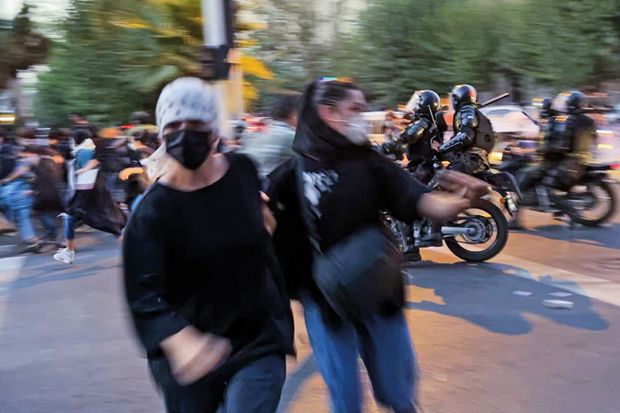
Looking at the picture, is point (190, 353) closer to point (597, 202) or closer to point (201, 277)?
point (201, 277)

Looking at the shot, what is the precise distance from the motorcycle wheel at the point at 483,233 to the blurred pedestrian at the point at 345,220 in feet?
12.8

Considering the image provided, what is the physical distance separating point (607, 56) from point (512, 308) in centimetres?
2806

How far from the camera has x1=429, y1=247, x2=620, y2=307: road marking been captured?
5.67 metres

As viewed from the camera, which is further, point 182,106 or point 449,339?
point 449,339

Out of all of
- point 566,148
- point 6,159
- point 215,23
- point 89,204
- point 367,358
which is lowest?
point 89,204

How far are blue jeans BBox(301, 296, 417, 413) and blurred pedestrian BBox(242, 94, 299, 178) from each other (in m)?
2.08

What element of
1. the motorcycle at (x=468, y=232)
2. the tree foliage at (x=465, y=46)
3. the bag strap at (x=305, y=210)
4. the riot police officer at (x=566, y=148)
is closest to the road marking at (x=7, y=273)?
the motorcycle at (x=468, y=232)

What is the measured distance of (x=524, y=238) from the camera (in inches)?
316

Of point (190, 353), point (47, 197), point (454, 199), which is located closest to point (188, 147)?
point (190, 353)

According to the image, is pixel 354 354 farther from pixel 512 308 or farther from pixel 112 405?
pixel 512 308

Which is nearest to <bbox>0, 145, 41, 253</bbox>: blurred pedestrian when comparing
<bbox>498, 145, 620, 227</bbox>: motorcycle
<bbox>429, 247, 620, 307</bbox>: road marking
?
<bbox>429, 247, 620, 307</bbox>: road marking

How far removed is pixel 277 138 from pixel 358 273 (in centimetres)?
258

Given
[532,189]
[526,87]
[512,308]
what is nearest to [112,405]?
[512,308]

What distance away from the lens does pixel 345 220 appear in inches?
103
